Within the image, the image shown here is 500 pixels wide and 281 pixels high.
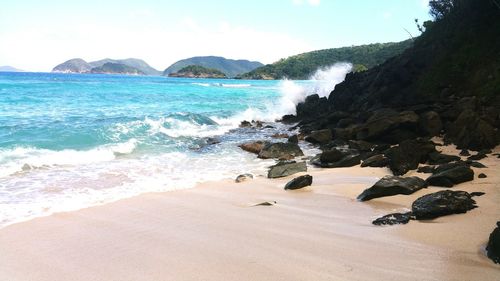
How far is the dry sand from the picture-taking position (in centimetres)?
453

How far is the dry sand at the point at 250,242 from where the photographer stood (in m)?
4.53

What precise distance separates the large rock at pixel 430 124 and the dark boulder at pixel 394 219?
799cm

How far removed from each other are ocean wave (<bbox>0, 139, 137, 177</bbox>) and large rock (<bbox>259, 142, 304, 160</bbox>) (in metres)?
4.59

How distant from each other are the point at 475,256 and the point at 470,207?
1702 mm

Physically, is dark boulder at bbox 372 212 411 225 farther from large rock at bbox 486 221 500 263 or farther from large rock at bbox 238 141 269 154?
large rock at bbox 238 141 269 154

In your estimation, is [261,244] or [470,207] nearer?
[261,244]

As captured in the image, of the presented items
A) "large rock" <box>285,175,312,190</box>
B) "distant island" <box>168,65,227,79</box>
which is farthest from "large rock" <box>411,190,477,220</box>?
"distant island" <box>168,65,227,79</box>

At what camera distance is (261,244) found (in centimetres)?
538

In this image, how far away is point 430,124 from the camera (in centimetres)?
1341

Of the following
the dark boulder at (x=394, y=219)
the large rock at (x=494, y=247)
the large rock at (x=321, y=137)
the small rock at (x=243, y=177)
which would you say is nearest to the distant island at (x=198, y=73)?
the large rock at (x=321, y=137)

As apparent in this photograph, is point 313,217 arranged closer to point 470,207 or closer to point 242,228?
point 242,228

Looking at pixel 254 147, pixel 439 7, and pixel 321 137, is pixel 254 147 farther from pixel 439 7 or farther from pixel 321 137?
pixel 439 7

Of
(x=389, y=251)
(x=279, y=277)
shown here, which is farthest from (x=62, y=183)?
(x=389, y=251)

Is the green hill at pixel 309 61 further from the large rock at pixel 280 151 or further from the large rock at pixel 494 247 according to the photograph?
the large rock at pixel 494 247
